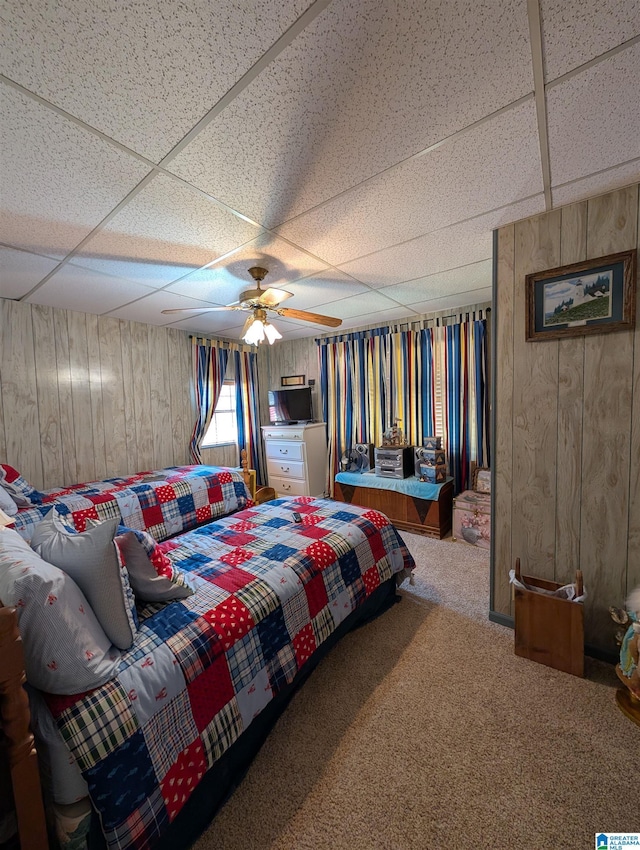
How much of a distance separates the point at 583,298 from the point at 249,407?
165 inches

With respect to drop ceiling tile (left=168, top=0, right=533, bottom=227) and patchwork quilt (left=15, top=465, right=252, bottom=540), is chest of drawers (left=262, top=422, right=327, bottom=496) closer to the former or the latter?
patchwork quilt (left=15, top=465, right=252, bottom=540)

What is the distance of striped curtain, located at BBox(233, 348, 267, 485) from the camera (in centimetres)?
503

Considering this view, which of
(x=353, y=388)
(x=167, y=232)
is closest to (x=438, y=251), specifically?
(x=167, y=232)

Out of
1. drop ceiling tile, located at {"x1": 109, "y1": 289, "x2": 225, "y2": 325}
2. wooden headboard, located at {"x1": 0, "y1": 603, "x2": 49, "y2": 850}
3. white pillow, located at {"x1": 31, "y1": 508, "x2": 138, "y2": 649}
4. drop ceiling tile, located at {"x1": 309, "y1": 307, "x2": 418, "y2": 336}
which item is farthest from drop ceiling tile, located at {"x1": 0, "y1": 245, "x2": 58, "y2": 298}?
drop ceiling tile, located at {"x1": 309, "y1": 307, "x2": 418, "y2": 336}

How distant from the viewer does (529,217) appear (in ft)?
6.23

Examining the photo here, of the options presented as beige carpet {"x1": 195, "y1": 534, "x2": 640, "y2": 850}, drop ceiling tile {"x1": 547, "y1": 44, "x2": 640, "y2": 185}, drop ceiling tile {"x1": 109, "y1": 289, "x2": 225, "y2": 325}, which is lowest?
beige carpet {"x1": 195, "y1": 534, "x2": 640, "y2": 850}

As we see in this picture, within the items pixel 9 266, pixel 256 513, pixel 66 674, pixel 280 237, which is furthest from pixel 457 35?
pixel 9 266

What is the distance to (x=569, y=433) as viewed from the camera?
188cm

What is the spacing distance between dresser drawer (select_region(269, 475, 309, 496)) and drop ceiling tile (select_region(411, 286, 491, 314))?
2688mm

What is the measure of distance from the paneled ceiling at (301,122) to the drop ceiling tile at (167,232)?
0.01m

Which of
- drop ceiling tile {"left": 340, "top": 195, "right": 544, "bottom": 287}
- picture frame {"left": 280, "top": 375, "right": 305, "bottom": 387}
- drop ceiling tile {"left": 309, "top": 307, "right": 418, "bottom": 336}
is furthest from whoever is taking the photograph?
picture frame {"left": 280, "top": 375, "right": 305, "bottom": 387}

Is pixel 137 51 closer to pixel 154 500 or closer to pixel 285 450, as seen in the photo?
pixel 154 500

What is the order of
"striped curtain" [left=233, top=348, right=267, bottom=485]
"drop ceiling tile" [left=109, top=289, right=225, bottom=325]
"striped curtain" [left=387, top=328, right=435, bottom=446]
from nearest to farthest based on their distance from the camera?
"drop ceiling tile" [left=109, top=289, right=225, bottom=325]
"striped curtain" [left=387, top=328, right=435, bottom=446]
"striped curtain" [left=233, top=348, right=267, bottom=485]

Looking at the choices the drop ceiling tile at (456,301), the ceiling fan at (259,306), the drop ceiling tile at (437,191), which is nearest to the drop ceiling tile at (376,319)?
the drop ceiling tile at (456,301)
